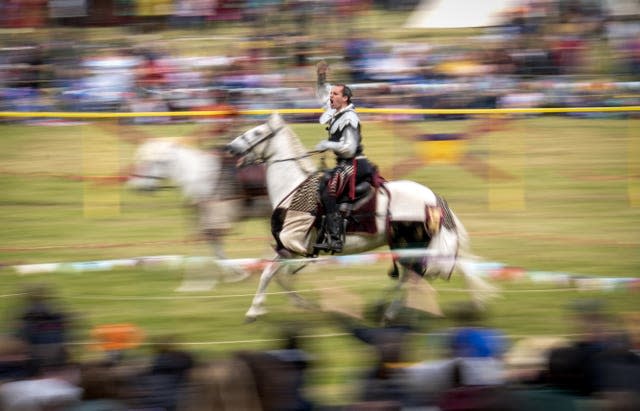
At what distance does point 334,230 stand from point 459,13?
51.9 ft

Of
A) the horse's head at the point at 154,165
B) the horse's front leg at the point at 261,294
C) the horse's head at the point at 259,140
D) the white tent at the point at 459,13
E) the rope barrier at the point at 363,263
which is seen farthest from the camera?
the white tent at the point at 459,13

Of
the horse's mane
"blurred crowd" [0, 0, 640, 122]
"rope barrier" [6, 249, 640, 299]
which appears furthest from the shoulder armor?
"blurred crowd" [0, 0, 640, 122]

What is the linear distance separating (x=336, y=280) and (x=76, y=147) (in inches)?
358

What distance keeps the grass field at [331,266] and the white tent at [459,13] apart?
12.9 feet

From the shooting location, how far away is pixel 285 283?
11.1 metres

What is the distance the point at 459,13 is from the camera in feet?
83.9

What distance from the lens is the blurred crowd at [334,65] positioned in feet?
70.4

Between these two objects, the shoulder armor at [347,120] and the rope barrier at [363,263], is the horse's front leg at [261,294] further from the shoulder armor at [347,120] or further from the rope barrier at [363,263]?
the shoulder armor at [347,120]

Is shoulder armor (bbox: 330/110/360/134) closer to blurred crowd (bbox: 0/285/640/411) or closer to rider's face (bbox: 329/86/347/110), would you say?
rider's face (bbox: 329/86/347/110)

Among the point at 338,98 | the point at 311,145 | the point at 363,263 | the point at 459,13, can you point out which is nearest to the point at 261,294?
the point at 338,98

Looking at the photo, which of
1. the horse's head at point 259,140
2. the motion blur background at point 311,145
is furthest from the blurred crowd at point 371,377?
the horse's head at point 259,140

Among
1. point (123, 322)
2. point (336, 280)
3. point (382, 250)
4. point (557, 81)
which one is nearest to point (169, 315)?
point (123, 322)

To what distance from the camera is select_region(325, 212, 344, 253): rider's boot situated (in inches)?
423

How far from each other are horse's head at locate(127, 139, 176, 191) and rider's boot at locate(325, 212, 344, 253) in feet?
8.68
